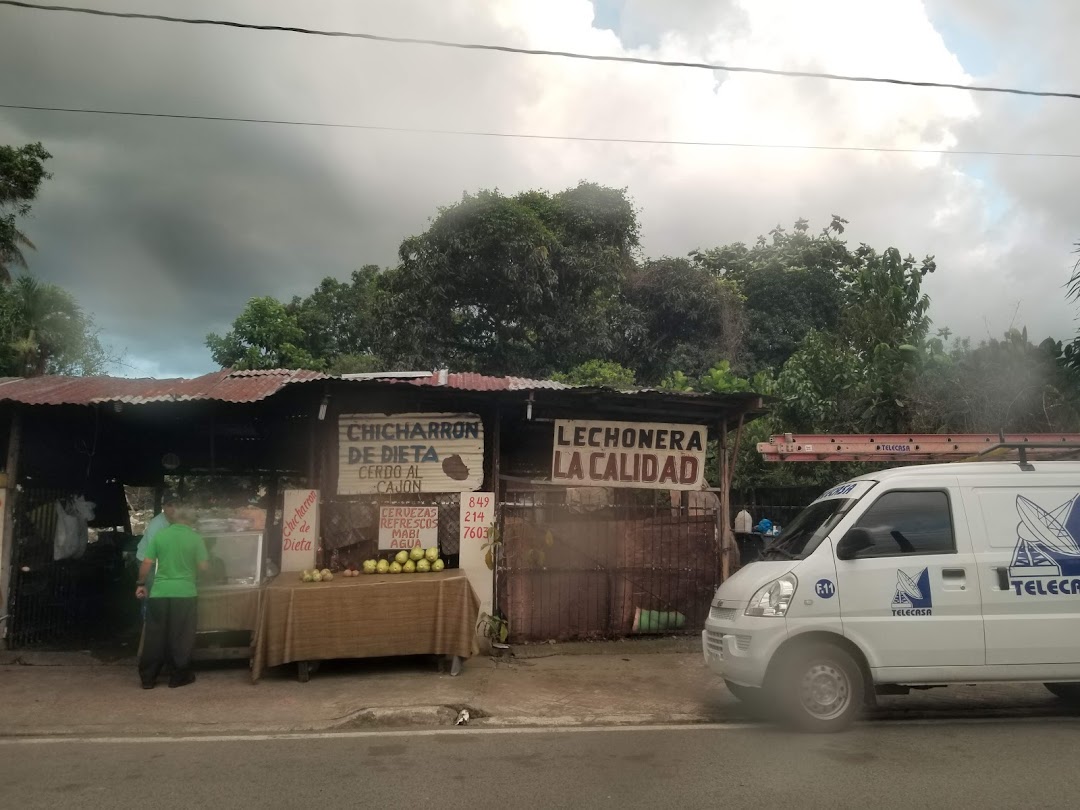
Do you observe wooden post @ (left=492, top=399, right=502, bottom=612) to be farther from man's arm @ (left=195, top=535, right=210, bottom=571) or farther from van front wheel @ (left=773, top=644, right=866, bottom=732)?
van front wheel @ (left=773, top=644, right=866, bottom=732)

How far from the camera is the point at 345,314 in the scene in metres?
34.4

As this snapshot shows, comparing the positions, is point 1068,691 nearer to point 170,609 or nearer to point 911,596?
point 911,596

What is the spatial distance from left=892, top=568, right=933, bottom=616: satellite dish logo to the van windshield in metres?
0.64

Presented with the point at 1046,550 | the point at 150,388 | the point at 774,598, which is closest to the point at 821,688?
the point at 774,598

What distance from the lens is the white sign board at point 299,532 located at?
371 inches

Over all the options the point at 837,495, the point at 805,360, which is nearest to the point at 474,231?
the point at 805,360

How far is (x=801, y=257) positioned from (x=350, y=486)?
30.0m

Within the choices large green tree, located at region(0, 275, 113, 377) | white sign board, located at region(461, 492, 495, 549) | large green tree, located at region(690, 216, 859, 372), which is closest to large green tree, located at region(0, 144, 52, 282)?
large green tree, located at region(0, 275, 113, 377)

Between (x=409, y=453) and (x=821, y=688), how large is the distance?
5388mm

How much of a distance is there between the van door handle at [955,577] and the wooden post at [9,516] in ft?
30.9

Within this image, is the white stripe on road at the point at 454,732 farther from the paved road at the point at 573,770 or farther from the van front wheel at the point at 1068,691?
the van front wheel at the point at 1068,691

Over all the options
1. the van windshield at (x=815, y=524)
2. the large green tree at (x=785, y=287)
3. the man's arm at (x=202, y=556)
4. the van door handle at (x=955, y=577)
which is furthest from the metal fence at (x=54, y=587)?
the large green tree at (x=785, y=287)

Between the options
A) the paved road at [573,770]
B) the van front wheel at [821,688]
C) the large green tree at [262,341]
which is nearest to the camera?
the paved road at [573,770]

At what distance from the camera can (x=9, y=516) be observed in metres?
9.20
